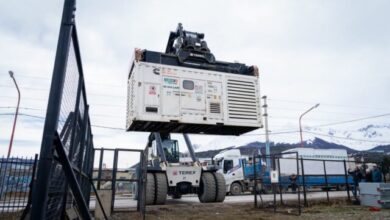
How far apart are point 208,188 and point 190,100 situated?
18.3 feet

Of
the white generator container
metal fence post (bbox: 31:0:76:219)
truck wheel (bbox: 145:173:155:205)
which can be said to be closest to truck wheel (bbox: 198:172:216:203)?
truck wheel (bbox: 145:173:155:205)

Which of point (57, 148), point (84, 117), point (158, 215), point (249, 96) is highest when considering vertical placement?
point (249, 96)

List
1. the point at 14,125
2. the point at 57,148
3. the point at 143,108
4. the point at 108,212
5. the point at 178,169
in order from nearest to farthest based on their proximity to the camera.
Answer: the point at 57,148, the point at 143,108, the point at 108,212, the point at 178,169, the point at 14,125

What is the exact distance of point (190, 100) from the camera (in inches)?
309

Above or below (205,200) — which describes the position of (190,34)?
above

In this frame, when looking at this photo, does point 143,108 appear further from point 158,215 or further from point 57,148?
point 57,148

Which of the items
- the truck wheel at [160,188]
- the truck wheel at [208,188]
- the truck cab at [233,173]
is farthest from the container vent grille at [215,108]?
the truck cab at [233,173]

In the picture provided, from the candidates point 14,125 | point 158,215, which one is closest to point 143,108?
point 158,215

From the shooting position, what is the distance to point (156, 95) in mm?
7637

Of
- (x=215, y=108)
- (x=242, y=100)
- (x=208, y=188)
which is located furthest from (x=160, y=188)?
(x=242, y=100)

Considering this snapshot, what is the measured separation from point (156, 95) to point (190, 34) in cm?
252

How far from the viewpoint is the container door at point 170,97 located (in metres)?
7.65

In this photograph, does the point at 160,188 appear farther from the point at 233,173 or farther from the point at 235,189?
the point at 235,189

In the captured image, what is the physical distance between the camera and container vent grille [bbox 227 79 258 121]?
8086 millimetres
